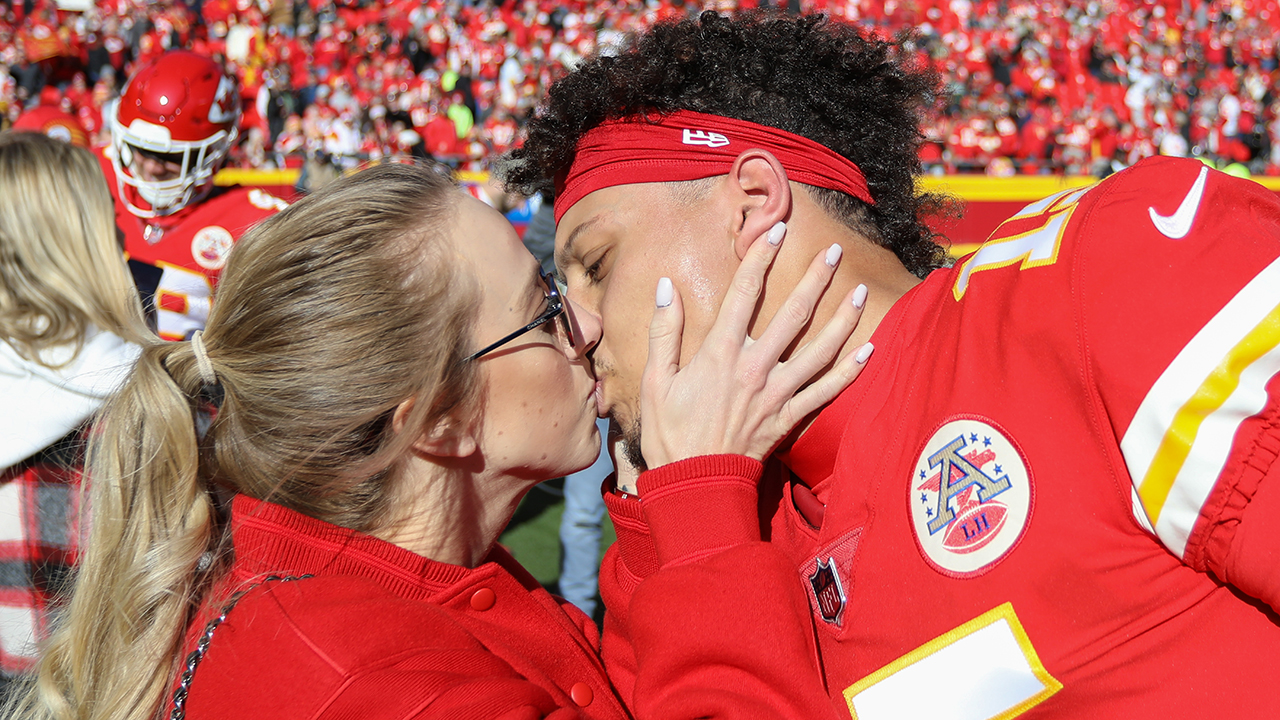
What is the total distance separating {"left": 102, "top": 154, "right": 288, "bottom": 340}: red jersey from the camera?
13.8 ft

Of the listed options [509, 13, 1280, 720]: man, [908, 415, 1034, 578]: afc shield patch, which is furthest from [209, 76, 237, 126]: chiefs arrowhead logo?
[908, 415, 1034, 578]: afc shield patch

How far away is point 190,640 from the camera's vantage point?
1.63 metres

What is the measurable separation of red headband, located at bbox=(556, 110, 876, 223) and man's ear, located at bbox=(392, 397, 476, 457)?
0.64 meters

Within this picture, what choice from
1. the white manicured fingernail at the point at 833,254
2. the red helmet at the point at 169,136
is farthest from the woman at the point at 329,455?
the red helmet at the point at 169,136

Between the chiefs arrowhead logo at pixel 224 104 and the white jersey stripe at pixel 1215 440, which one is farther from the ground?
the white jersey stripe at pixel 1215 440

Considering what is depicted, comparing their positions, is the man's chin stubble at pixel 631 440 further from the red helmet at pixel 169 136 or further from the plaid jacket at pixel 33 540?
the red helmet at pixel 169 136

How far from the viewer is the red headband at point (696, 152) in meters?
2.00

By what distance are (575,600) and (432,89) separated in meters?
15.8

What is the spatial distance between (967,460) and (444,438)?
95cm

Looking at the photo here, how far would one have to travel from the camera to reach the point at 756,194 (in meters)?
1.94

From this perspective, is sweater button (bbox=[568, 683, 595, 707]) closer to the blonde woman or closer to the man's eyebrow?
the man's eyebrow

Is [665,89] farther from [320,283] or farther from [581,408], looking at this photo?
[320,283]

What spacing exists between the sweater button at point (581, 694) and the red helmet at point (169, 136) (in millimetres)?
3721

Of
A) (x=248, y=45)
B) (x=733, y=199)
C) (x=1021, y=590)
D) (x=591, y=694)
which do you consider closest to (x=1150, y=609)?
(x=1021, y=590)
